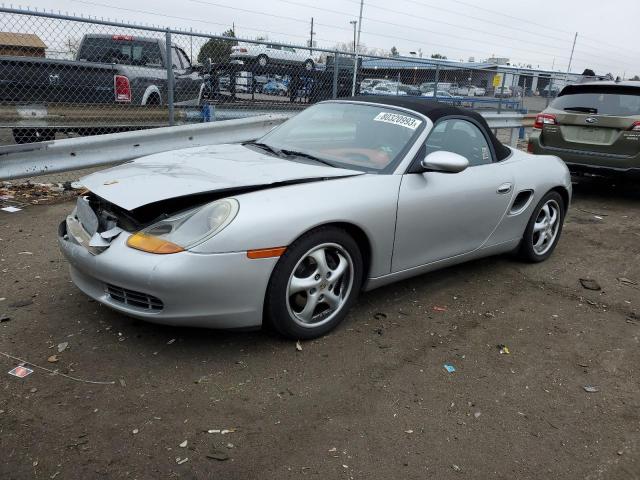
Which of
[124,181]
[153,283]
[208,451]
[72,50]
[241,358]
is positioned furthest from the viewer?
[72,50]

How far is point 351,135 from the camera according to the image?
3.78 meters

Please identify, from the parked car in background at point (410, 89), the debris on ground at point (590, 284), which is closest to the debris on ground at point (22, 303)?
the debris on ground at point (590, 284)

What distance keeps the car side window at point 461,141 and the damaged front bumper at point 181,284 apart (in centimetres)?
161

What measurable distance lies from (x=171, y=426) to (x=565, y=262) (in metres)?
3.86

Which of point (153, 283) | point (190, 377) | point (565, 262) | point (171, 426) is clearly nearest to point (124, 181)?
point (153, 283)

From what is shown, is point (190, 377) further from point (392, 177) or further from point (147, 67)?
point (147, 67)

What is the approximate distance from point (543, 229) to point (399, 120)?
182 cm

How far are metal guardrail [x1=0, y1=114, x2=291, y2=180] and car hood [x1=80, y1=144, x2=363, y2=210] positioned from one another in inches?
98.0

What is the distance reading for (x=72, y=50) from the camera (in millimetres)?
7145

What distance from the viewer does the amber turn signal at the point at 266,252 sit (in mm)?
2652

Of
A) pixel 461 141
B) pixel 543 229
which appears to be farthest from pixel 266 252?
pixel 543 229

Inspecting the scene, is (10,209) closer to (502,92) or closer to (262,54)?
(262,54)

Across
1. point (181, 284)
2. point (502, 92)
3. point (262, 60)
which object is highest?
point (262, 60)

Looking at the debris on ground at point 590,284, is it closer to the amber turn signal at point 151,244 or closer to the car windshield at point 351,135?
the car windshield at point 351,135
